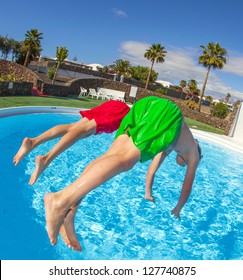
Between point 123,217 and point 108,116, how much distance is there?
382 centimetres

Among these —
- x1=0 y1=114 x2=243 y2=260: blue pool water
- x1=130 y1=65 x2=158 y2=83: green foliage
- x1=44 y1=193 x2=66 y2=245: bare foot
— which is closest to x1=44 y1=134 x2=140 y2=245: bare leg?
x1=44 y1=193 x2=66 y2=245: bare foot

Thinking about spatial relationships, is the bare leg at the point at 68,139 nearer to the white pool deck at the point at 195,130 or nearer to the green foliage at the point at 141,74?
the white pool deck at the point at 195,130

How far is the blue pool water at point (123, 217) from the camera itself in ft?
16.9

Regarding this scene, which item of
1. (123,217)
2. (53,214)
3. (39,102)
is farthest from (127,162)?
(39,102)

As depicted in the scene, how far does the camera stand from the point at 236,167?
1362 centimetres

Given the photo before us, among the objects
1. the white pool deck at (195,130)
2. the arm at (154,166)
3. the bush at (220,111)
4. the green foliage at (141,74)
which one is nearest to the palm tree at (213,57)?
the bush at (220,111)

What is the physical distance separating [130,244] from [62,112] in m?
12.5

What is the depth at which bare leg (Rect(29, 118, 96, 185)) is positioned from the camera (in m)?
3.21

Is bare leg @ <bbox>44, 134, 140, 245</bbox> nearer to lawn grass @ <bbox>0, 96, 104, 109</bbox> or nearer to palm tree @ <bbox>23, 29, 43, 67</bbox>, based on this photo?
lawn grass @ <bbox>0, 96, 104, 109</bbox>

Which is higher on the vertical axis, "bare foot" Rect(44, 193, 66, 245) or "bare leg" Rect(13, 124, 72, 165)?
"bare leg" Rect(13, 124, 72, 165)

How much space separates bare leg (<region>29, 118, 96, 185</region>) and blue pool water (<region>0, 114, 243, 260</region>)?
1.92m

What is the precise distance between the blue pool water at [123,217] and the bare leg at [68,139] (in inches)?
75.8

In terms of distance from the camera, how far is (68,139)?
10.5 ft

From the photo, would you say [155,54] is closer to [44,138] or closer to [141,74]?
[141,74]
